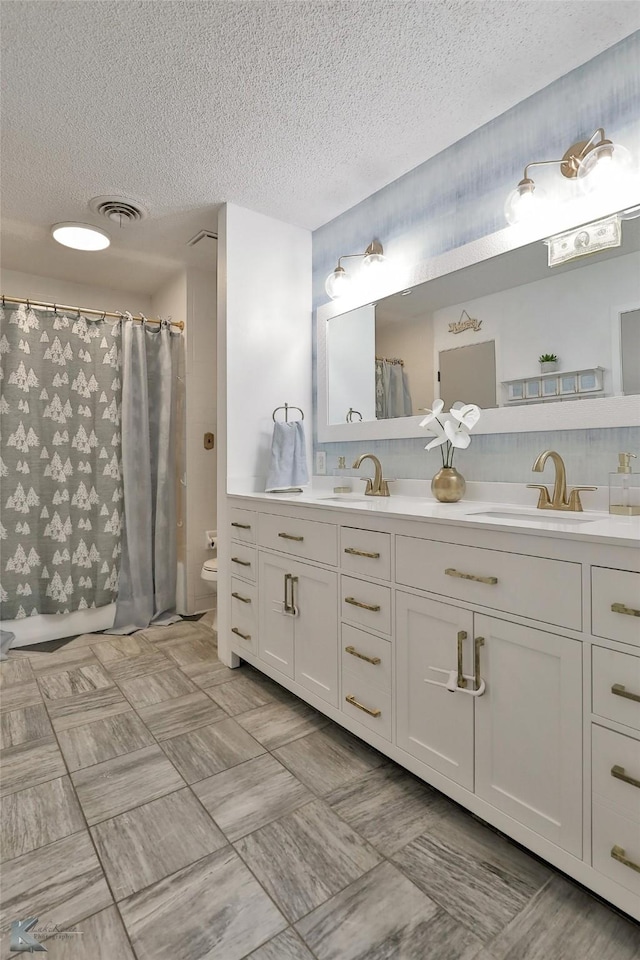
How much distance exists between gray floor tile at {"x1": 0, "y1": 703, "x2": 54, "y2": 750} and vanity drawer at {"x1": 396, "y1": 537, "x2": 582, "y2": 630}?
157 centimetres

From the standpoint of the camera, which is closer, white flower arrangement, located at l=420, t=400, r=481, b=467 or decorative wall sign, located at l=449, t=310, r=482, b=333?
white flower arrangement, located at l=420, t=400, r=481, b=467

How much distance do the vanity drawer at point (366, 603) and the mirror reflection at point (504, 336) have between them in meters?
0.85

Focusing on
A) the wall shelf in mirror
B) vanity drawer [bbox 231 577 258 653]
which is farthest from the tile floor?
the wall shelf in mirror

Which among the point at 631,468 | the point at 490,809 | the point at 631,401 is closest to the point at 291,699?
the point at 490,809

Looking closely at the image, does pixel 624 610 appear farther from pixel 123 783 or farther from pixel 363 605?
pixel 123 783

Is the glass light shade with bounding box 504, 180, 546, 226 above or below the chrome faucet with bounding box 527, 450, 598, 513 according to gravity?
above

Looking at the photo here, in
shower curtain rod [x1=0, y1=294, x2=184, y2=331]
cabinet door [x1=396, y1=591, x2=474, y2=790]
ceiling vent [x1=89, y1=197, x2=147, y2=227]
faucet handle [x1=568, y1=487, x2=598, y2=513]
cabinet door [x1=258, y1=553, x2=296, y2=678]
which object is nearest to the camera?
cabinet door [x1=396, y1=591, x2=474, y2=790]

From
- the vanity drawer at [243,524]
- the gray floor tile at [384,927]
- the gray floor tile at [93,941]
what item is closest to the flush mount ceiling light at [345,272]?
the vanity drawer at [243,524]

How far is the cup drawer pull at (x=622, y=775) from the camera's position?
104cm

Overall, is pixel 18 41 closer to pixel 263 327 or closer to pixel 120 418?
pixel 263 327

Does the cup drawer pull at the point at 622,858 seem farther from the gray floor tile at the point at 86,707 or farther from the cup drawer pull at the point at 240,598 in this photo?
the gray floor tile at the point at 86,707

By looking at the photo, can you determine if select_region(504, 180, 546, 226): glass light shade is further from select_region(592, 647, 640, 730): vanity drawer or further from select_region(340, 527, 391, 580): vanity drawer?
select_region(592, 647, 640, 730): vanity drawer

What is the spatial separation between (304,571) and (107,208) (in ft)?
7.06

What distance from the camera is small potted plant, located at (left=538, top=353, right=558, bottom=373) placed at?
173 centimetres
